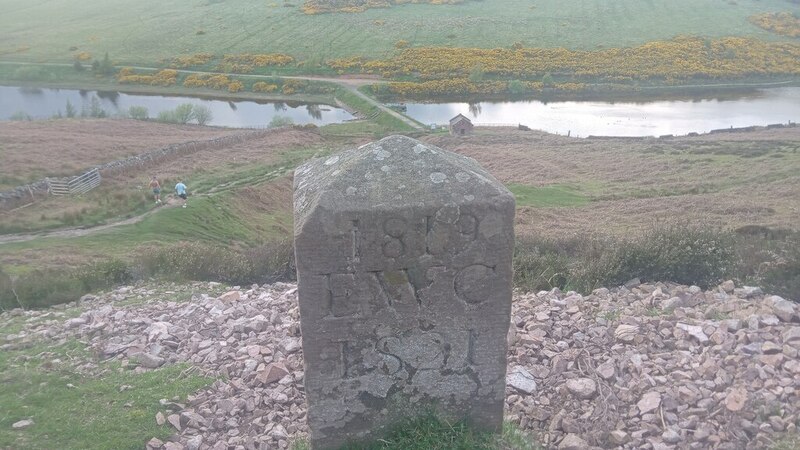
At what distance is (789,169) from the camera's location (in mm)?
29172

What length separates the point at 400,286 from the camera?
5.88 m

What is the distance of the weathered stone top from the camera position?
18.4 ft

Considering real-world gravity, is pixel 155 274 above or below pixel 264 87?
below

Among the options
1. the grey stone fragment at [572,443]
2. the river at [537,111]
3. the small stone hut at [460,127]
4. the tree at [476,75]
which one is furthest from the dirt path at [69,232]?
the tree at [476,75]

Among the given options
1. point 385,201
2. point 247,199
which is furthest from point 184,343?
point 247,199

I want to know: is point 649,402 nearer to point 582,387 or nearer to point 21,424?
point 582,387

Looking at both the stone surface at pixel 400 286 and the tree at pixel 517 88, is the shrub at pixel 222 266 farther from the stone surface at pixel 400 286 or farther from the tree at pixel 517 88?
the tree at pixel 517 88

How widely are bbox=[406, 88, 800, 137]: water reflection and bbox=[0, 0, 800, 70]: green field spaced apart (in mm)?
16934

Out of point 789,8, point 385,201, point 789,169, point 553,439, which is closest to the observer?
point 385,201

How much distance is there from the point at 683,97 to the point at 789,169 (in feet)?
111

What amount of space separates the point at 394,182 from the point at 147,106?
5931 cm

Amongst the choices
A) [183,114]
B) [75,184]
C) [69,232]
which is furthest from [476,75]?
[69,232]

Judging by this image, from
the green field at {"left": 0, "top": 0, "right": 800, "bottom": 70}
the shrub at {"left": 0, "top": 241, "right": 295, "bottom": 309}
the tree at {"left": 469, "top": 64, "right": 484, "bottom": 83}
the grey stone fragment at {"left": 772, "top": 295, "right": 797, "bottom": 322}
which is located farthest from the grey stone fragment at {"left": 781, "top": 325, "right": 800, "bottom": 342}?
the green field at {"left": 0, "top": 0, "right": 800, "bottom": 70}

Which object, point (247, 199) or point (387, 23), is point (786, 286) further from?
point (387, 23)
